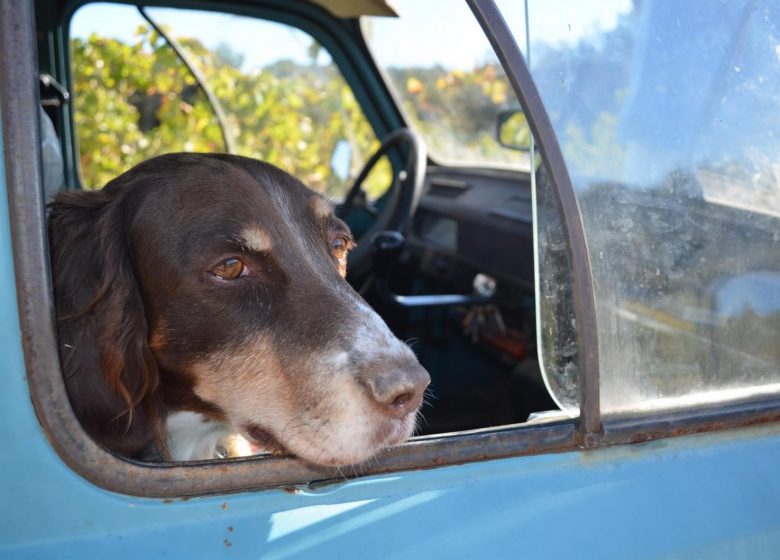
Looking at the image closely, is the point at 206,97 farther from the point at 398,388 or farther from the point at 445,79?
the point at 398,388

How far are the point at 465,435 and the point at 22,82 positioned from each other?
0.98 metres

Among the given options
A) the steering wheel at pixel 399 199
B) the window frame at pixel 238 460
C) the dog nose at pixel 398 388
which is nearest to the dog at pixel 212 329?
the dog nose at pixel 398 388

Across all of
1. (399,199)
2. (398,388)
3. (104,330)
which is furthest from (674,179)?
(399,199)

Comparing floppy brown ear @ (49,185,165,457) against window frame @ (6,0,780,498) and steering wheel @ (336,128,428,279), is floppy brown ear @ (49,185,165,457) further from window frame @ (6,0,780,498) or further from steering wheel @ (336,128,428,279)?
steering wheel @ (336,128,428,279)

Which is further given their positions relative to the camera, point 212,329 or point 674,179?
point 212,329

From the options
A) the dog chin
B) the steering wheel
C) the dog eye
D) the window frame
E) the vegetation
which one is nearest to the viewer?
the window frame

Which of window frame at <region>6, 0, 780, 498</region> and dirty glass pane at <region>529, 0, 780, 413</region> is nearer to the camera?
window frame at <region>6, 0, 780, 498</region>

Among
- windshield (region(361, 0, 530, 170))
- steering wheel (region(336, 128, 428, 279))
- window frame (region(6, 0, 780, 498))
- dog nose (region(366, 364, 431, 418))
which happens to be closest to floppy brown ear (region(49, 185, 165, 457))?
window frame (region(6, 0, 780, 498))

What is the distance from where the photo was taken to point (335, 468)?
155cm

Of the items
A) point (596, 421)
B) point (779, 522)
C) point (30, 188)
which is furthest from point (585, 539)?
point (30, 188)

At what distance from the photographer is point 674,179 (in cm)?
176

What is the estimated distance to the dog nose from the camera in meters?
1.67

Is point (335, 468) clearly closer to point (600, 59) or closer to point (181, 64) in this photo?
point (600, 59)

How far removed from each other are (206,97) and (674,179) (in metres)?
3.96
